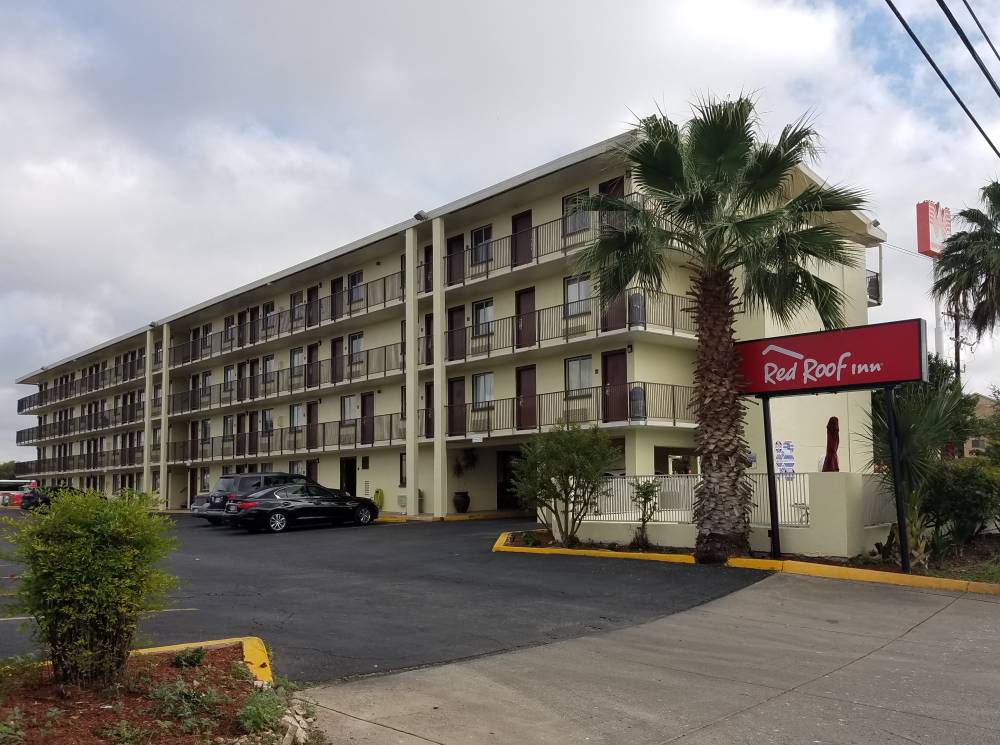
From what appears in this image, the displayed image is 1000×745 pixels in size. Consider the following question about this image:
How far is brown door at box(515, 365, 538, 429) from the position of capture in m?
28.0

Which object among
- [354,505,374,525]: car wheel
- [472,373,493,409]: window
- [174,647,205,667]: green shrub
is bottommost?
[354,505,374,525]: car wheel

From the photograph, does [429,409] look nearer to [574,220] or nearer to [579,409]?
[579,409]

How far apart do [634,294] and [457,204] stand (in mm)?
8245

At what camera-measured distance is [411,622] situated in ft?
32.9

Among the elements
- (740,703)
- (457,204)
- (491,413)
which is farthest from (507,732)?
(457,204)

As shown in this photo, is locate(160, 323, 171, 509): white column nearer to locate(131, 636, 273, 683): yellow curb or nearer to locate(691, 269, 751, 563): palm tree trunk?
locate(691, 269, 751, 563): palm tree trunk

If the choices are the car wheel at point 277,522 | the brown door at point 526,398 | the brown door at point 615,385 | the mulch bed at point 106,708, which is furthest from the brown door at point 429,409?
the mulch bed at point 106,708

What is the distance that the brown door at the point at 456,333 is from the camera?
30844mm

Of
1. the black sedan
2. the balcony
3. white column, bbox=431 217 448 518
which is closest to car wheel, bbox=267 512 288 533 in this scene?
the black sedan

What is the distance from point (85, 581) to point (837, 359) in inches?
466

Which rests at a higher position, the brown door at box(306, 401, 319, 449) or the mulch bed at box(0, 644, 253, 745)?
the brown door at box(306, 401, 319, 449)

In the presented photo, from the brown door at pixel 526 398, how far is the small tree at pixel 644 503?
1121 centimetres

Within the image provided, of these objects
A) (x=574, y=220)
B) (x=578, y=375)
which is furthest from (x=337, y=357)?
(x=574, y=220)

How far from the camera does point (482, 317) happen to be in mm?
31078
